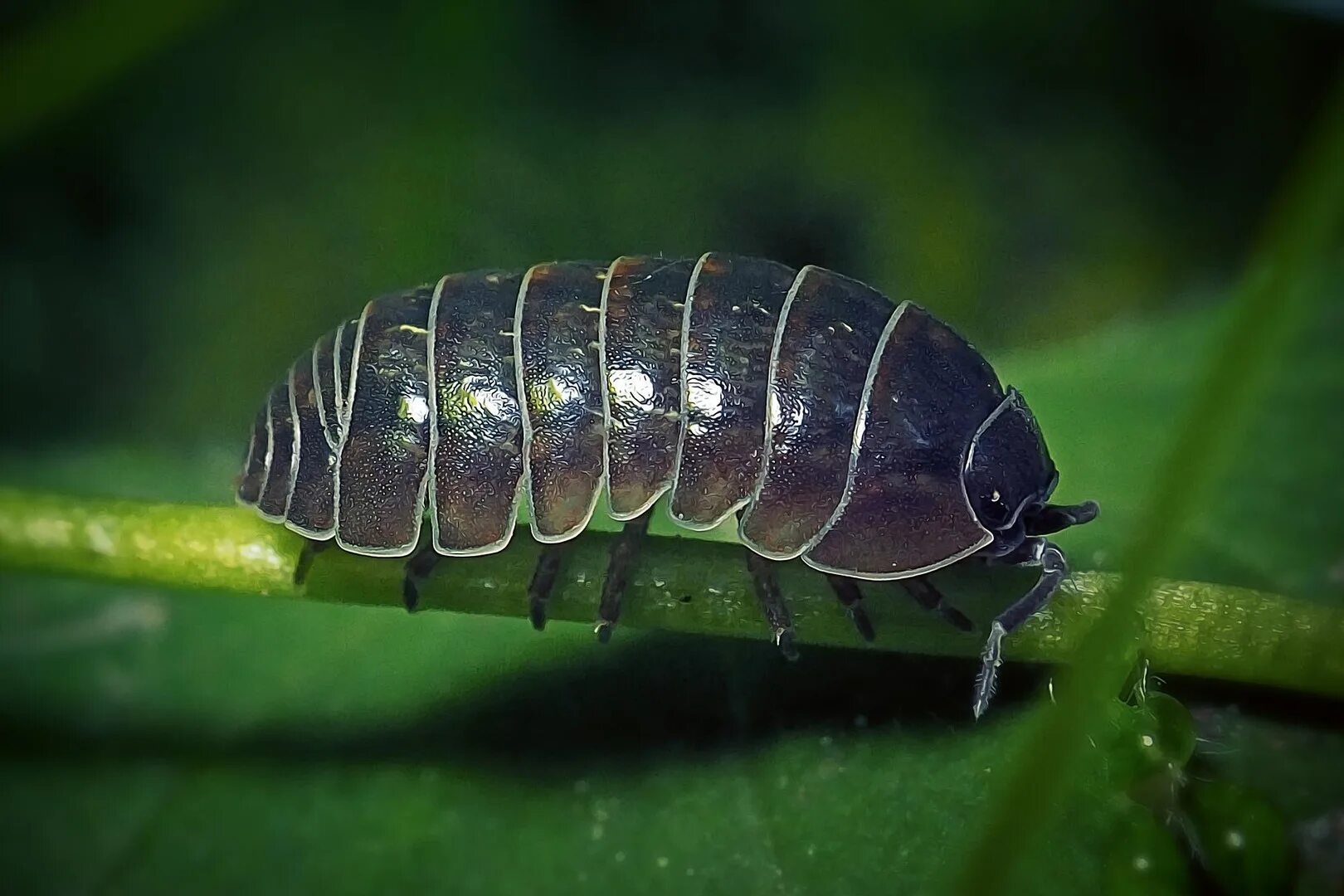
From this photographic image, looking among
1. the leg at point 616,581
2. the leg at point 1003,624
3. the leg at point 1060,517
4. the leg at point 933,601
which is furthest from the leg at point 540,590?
the leg at point 1060,517

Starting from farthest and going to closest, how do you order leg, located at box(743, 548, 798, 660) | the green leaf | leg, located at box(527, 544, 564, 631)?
leg, located at box(527, 544, 564, 631)
leg, located at box(743, 548, 798, 660)
the green leaf

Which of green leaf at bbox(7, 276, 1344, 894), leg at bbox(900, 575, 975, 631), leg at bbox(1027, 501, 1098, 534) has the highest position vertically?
leg at bbox(1027, 501, 1098, 534)

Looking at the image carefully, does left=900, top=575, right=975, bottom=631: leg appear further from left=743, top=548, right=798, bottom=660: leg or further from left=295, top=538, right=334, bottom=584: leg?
left=295, top=538, right=334, bottom=584: leg

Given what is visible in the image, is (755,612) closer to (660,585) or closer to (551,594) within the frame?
(660,585)

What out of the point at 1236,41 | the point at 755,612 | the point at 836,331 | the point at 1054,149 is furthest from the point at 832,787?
the point at 1236,41

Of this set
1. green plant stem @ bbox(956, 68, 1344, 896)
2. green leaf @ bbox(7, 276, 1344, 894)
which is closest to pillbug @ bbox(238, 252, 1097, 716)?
green leaf @ bbox(7, 276, 1344, 894)

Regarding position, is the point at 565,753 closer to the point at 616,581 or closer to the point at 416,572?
the point at 616,581
